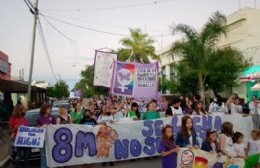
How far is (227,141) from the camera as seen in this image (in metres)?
7.96

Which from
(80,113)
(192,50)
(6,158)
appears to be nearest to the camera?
(80,113)

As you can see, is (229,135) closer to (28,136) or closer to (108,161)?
(108,161)

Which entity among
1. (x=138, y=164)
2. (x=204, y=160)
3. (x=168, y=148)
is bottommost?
(x=138, y=164)

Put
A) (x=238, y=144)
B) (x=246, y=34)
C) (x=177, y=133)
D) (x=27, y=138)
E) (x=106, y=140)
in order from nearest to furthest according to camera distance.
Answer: (x=238, y=144) → (x=177, y=133) → (x=27, y=138) → (x=106, y=140) → (x=246, y=34)

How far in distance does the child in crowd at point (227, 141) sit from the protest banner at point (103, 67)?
357 inches

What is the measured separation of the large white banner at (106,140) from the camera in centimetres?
1002

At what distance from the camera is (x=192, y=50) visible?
26.3m

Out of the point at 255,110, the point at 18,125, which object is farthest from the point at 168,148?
the point at 255,110

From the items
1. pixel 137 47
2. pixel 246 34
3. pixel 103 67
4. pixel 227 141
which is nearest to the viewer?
pixel 227 141

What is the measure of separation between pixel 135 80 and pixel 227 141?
615cm

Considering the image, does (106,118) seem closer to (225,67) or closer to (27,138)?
(27,138)

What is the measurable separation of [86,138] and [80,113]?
1488mm

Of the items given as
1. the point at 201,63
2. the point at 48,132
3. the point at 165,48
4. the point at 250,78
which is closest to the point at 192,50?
the point at 201,63

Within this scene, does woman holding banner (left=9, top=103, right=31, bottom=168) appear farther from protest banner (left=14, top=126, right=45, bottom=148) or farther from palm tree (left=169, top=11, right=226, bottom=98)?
palm tree (left=169, top=11, right=226, bottom=98)
